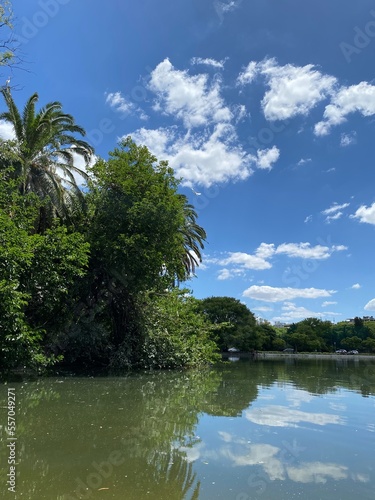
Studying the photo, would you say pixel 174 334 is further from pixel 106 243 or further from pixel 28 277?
Answer: pixel 28 277

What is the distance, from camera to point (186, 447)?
6.18m

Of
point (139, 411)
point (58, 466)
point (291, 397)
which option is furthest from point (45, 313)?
point (58, 466)

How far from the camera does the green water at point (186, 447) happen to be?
4.56 m

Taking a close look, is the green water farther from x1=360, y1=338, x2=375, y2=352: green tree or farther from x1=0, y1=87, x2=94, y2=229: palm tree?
x1=360, y1=338, x2=375, y2=352: green tree

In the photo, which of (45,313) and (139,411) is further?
(45,313)

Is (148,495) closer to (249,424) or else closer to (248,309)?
(249,424)

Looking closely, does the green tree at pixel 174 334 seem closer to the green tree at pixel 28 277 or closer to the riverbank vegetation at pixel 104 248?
the riverbank vegetation at pixel 104 248

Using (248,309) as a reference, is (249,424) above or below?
below

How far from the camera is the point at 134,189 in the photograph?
62.5 feet

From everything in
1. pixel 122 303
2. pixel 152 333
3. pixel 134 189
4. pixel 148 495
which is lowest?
pixel 148 495

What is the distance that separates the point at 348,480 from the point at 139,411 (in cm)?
498

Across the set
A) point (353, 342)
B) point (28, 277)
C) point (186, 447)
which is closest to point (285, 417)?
point (186, 447)

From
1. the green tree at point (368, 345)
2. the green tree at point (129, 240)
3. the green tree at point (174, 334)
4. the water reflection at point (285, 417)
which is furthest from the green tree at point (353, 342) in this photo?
the water reflection at point (285, 417)

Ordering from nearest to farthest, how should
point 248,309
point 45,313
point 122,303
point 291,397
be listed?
point 291,397 → point 45,313 → point 122,303 → point 248,309
